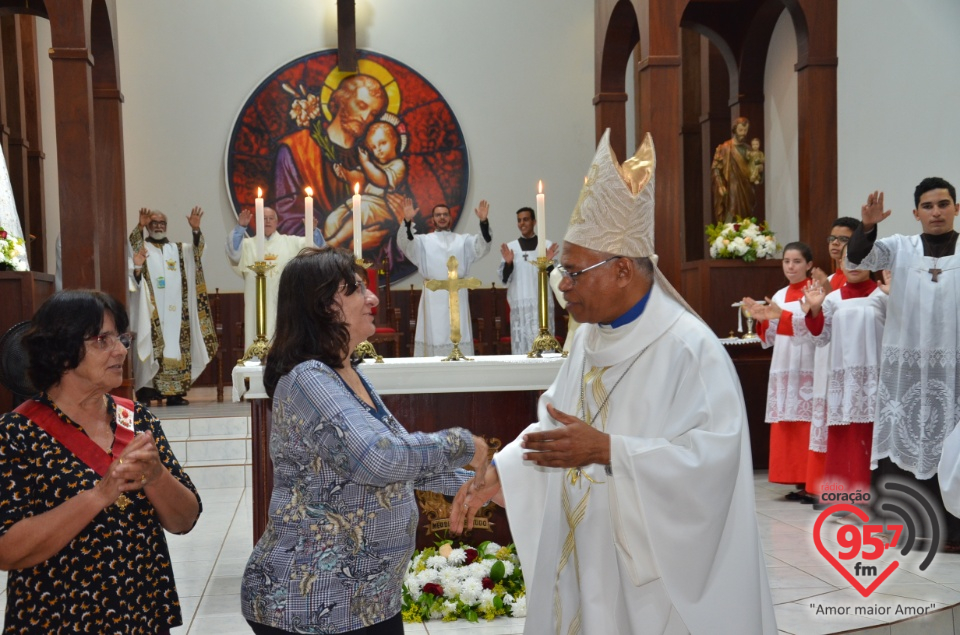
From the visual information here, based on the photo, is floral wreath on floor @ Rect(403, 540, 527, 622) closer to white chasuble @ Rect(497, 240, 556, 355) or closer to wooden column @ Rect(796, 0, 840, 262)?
wooden column @ Rect(796, 0, 840, 262)

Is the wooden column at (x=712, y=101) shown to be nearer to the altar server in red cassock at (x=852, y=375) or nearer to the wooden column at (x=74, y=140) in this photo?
the altar server in red cassock at (x=852, y=375)

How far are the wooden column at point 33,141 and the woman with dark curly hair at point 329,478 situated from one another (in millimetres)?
10305

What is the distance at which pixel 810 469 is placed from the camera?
19.9 feet

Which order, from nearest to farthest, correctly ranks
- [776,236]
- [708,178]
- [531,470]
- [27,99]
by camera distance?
[531,470]
[776,236]
[708,178]
[27,99]

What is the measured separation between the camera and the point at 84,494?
2.03 meters

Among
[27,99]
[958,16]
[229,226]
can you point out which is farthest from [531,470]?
[27,99]

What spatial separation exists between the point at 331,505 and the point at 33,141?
10.9m

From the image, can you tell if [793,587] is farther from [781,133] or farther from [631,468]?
[781,133]

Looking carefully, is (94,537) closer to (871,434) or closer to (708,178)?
(871,434)

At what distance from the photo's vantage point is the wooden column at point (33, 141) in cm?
1141

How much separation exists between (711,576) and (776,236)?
7.75m

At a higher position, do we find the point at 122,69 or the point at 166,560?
the point at 122,69

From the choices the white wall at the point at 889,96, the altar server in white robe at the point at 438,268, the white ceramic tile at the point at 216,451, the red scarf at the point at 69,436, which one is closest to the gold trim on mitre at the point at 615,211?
the red scarf at the point at 69,436

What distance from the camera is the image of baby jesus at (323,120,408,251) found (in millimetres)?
12047
